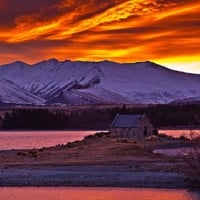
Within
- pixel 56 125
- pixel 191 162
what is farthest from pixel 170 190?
pixel 56 125

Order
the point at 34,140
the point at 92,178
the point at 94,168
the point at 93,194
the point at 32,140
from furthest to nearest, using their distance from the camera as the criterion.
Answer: the point at 32,140
the point at 34,140
the point at 94,168
the point at 92,178
the point at 93,194

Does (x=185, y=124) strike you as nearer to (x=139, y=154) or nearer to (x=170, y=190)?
(x=139, y=154)

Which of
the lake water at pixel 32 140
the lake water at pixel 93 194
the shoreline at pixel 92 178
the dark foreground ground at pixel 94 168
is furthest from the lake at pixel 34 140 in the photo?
the lake water at pixel 93 194

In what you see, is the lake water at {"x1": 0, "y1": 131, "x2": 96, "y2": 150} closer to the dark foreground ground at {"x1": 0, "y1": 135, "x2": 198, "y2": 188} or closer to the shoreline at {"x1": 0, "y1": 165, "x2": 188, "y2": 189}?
the dark foreground ground at {"x1": 0, "y1": 135, "x2": 198, "y2": 188}

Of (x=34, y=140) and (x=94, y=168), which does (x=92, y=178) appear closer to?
(x=94, y=168)

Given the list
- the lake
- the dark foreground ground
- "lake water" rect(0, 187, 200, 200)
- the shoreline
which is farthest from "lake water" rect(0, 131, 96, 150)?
"lake water" rect(0, 187, 200, 200)

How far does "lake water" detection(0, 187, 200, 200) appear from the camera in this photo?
45031 mm

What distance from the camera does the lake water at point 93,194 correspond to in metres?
45.0

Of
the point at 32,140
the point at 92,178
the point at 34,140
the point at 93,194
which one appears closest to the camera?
the point at 93,194

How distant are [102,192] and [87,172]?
23.7 feet

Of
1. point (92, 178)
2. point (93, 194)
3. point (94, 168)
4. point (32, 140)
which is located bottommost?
point (93, 194)

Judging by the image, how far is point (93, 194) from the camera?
4684 cm

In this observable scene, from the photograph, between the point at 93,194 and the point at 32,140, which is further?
the point at 32,140

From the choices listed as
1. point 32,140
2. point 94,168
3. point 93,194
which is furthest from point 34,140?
point 93,194
